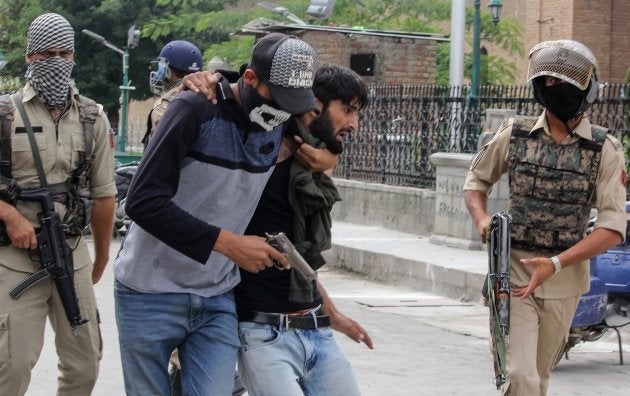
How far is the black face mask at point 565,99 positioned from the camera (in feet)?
17.0

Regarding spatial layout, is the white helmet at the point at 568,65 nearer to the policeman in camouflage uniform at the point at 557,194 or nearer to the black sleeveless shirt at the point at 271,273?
the policeman in camouflage uniform at the point at 557,194

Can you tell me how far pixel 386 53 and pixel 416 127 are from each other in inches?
→ 238

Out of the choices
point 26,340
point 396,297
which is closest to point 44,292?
point 26,340

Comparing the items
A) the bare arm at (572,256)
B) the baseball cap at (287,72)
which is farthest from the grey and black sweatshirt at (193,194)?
the bare arm at (572,256)

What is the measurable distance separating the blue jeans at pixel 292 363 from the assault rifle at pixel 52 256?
1139 mm

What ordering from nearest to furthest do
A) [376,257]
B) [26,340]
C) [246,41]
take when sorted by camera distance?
[26,340]
[376,257]
[246,41]

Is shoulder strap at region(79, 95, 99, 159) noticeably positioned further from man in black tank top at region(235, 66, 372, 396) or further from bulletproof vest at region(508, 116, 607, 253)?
bulletproof vest at region(508, 116, 607, 253)

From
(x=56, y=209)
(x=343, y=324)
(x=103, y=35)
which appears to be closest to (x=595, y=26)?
(x=103, y=35)

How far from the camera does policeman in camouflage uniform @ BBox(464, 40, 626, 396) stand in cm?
514

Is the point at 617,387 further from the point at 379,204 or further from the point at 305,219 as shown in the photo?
the point at 379,204

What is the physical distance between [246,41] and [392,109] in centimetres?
1103

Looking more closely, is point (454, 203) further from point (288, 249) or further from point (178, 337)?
Result: point (288, 249)

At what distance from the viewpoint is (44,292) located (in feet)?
16.7

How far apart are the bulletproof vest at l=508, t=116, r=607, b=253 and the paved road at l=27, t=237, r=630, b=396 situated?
8.34 ft
